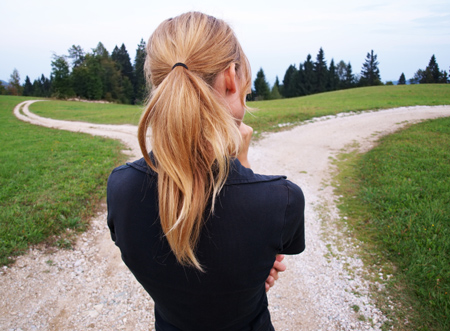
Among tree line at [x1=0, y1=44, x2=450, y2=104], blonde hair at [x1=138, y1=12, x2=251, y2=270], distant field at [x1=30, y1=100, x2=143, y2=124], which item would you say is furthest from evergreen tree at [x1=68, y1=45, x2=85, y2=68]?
blonde hair at [x1=138, y1=12, x2=251, y2=270]

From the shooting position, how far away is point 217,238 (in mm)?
942

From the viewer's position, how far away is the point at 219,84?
44.2 inches

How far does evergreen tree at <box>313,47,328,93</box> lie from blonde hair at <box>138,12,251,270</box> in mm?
75128

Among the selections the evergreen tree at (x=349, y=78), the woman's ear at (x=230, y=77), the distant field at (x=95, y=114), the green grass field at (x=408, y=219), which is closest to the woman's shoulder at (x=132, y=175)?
the woman's ear at (x=230, y=77)

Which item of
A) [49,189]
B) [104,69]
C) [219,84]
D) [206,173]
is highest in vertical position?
[104,69]

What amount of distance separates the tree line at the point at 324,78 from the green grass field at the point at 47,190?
61461mm

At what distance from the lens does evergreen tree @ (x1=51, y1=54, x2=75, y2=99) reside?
53125 millimetres

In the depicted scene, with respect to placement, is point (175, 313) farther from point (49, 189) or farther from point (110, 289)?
point (49, 189)

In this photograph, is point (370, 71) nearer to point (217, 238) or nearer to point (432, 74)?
point (432, 74)

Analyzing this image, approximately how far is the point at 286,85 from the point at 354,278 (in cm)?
8322

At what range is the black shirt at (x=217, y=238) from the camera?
36.7 inches

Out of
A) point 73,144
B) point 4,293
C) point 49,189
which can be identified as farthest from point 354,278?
point 73,144

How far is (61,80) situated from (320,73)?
191ft

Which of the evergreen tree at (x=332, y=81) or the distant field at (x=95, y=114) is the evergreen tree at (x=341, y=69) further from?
the distant field at (x=95, y=114)
